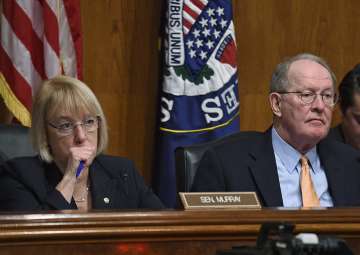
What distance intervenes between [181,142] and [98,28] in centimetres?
82

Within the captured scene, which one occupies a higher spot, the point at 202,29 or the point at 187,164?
the point at 202,29

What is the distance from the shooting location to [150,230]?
2.35 metres

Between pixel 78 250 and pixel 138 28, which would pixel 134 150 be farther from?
pixel 78 250

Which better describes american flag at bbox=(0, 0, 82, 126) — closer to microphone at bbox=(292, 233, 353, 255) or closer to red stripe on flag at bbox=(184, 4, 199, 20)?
red stripe on flag at bbox=(184, 4, 199, 20)

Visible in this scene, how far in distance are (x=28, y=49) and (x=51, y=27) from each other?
0.16 metres

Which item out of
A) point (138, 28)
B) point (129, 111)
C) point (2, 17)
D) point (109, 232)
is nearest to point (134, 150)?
point (129, 111)

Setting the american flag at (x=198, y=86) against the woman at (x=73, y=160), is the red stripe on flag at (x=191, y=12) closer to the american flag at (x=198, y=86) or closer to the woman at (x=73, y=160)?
the american flag at (x=198, y=86)

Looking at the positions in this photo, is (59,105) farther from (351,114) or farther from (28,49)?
(351,114)

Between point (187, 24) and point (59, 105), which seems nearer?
point (59, 105)

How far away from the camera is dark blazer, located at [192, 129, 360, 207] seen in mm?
3475

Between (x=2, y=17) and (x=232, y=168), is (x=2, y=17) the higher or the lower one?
the higher one

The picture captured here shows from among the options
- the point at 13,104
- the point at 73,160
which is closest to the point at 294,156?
the point at 73,160

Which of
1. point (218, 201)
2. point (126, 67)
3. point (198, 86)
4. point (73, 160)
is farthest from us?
point (126, 67)

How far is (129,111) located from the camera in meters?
5.13
